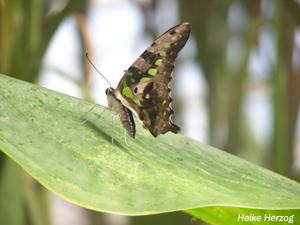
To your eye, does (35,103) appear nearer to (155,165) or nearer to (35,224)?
(155,165)

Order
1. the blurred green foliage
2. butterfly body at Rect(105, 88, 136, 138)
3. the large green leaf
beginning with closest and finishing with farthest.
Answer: the large green leaf → butterfly body at Rect(105, 88, 136, 138) → the blurred green foliage

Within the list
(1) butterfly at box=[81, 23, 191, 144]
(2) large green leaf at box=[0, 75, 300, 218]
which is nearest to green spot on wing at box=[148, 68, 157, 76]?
(1) butterfly at box=[81, 23, 191, 144]

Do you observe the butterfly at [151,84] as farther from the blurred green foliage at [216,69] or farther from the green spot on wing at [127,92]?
the blurred green foliage at [216,69]

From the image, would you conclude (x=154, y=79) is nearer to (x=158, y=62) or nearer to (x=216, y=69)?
(x=158, y=62)

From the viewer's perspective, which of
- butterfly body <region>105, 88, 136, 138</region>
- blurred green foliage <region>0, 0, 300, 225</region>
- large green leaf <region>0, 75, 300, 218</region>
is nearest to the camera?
large green leaf <region>0, 75, 300, 218</region>

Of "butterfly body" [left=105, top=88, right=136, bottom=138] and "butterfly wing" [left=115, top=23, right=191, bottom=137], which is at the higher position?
"butterfly wing" [left=115, top=23, right=191, bottom=137]

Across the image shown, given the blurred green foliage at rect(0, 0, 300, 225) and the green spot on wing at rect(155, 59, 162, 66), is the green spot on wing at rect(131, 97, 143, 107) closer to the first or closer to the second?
the green spot on wing at rect(155, 59, 162, 66)

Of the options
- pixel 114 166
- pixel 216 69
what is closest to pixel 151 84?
pixel 114 166

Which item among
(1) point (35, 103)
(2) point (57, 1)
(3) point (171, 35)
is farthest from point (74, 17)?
(1) point (35, 103)
